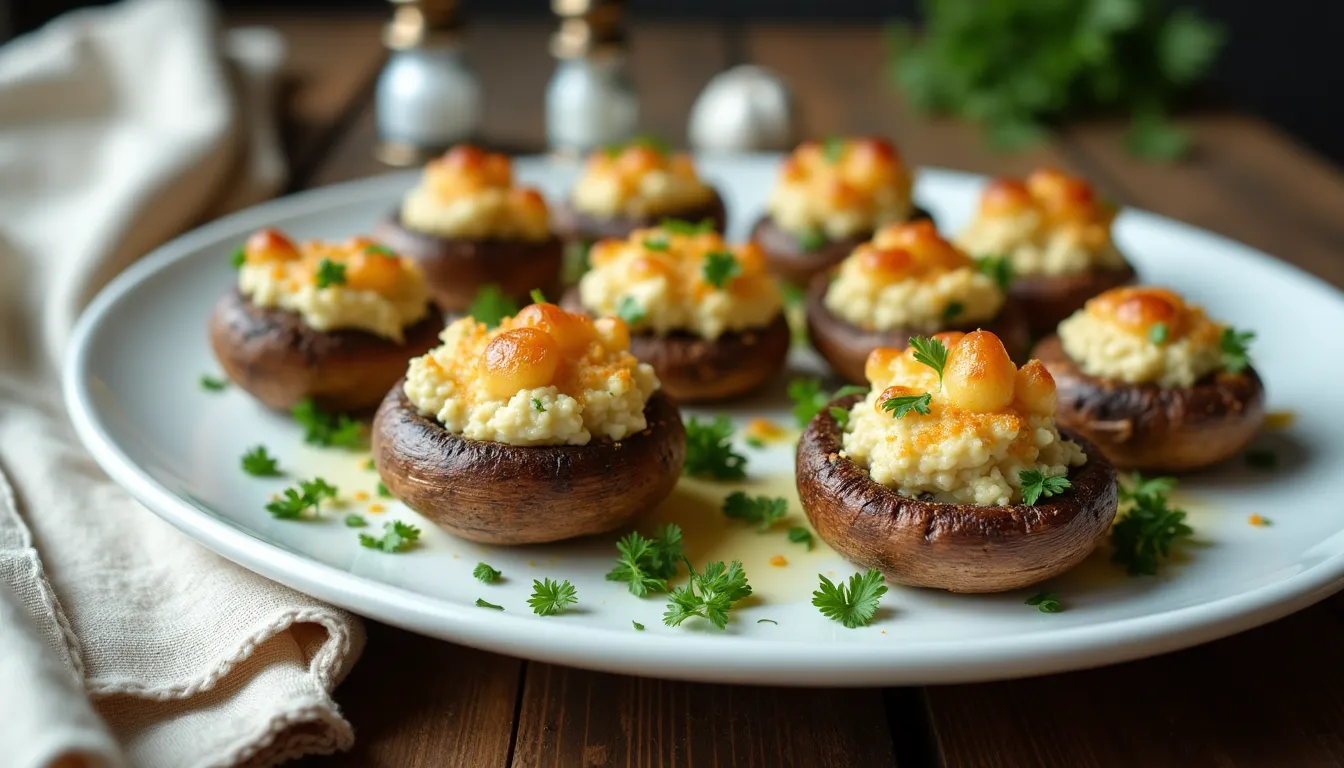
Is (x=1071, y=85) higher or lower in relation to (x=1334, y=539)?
lower

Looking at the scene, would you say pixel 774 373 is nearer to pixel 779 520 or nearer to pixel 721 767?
pixel 779 520

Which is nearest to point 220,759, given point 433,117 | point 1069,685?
point 1069,685

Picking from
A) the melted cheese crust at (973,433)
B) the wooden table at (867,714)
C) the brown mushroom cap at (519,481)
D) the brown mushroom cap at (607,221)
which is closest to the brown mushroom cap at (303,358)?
the brown mushroom cap at (519,481)

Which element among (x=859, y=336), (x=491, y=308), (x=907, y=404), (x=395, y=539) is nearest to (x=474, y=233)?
(x=491, y=308)

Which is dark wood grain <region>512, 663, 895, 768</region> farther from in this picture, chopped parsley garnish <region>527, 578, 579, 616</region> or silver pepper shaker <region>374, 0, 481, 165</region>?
silver pepper shaker <region>374, 0, 481, 165</region>

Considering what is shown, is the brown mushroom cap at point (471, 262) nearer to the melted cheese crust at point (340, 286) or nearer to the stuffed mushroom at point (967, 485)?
the melted cheese crust at point (340, 286)

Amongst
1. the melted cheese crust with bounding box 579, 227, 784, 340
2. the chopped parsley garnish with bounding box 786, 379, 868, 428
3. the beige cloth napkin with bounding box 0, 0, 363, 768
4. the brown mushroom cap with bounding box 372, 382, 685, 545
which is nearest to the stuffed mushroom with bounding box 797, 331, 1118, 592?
the brown mushroom cap with bounding box 372, 382, 685, 545

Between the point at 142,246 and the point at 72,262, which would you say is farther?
the point at 142,246

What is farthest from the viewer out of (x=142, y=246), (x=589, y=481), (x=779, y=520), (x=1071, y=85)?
(x=1071, y=85)
